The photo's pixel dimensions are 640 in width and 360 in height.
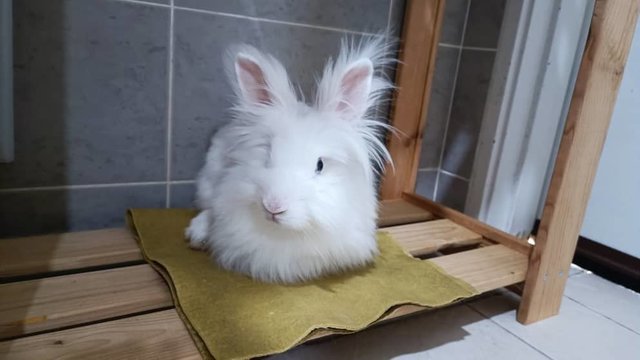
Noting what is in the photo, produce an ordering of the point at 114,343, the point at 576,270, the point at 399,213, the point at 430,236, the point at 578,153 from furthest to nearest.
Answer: the point at 576,270 < the point at 399,213 < the point at 430,236 < the point at 578,153 < the point at 114,343

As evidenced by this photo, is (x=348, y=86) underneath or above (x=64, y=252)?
above

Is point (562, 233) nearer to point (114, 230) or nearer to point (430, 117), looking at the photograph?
point (430, 117)

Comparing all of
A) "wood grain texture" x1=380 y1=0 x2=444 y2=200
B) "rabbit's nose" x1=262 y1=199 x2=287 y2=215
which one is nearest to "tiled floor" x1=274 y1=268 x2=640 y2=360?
"rabbit's nose" x1=262 y1=199 x2=287 y2=215

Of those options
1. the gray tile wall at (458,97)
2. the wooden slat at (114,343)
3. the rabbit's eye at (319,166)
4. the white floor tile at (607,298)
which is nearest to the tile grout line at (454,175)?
the gray tile wall at (458,97)

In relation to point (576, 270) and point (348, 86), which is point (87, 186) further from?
point (576, 270)

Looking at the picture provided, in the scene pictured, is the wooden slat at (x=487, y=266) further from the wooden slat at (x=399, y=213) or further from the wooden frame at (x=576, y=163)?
the wooden slat at (x=399, y=213)

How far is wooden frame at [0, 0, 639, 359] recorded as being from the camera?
751 mm

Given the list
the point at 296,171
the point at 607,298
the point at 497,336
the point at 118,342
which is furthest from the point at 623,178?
the point at 118,342

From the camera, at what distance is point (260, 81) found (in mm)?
955

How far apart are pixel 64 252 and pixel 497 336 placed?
39.6 inches

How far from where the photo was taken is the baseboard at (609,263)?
4.76 ft

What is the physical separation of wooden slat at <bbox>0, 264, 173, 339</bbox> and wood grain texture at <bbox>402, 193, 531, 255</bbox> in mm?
887

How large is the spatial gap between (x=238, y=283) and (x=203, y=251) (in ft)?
0.56

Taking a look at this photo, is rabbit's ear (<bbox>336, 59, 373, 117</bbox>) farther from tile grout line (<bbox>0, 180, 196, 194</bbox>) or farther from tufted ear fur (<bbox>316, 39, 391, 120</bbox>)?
tile grout line (<bbox>0, 180, 196, 194</bbox>)
